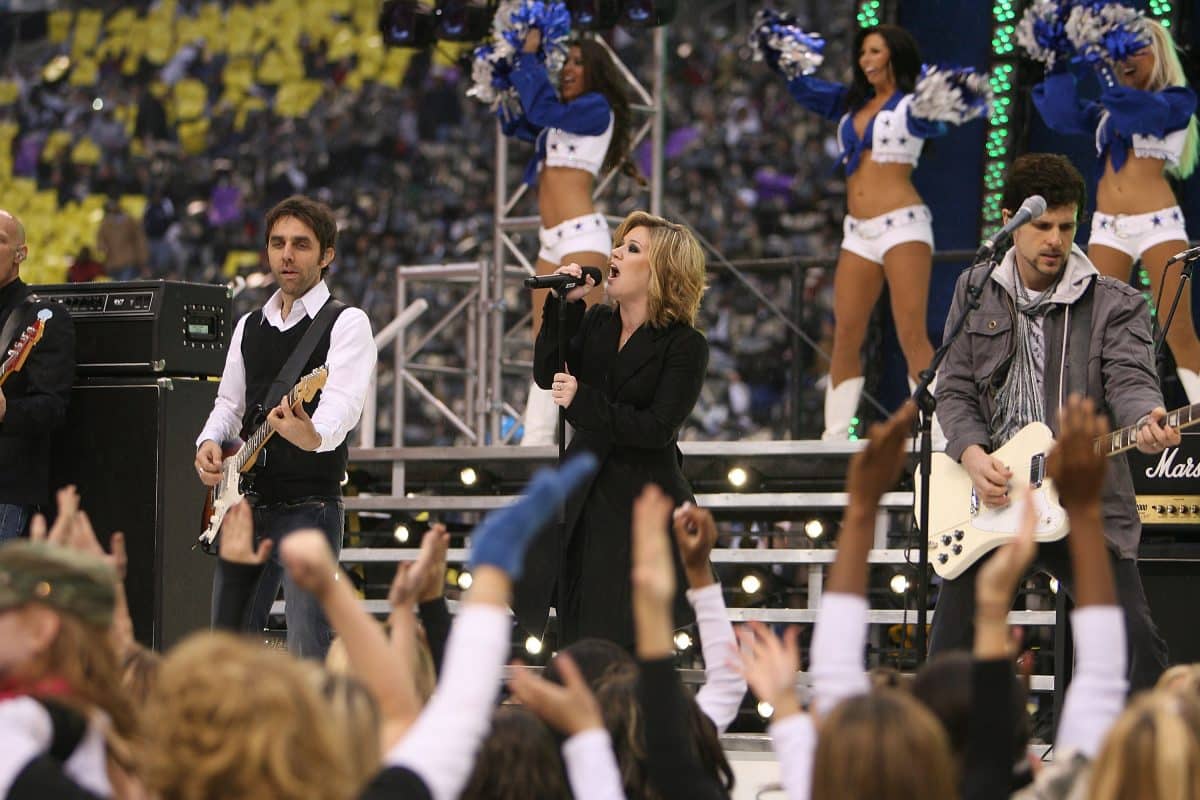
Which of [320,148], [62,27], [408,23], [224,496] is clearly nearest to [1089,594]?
[224,496]

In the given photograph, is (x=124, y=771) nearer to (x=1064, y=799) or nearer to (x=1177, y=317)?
(x=1064, y=799)

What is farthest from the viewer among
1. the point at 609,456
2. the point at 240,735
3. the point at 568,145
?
the point at 568,145

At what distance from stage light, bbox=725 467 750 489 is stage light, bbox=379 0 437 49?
2.83 metres

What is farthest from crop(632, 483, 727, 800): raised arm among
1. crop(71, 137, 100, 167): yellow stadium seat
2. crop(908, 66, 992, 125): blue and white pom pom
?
crop(71, 137, 100, 167): yellow stadium seat

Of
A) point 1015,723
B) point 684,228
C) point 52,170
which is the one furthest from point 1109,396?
point 52,170

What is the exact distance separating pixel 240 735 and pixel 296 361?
125 inches

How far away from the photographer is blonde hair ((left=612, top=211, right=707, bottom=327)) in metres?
5.05

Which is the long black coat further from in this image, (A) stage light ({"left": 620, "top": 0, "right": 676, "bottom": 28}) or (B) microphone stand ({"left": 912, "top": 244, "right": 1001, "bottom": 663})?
(A) stage light ({"left": 620, "top": 0, "right": 676, "bottom": 28})

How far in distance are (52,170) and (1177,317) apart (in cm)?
1164

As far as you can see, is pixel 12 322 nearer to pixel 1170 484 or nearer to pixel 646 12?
pixel 646 12

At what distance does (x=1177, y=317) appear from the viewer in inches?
289

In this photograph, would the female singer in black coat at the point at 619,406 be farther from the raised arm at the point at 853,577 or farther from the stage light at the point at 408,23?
the stage light at the point at 408,23

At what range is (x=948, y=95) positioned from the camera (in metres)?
7.39

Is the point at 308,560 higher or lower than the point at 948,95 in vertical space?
lower
